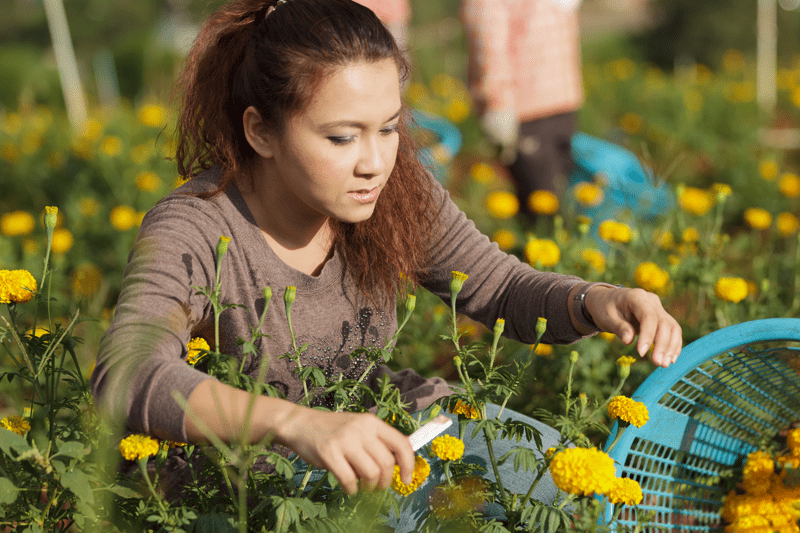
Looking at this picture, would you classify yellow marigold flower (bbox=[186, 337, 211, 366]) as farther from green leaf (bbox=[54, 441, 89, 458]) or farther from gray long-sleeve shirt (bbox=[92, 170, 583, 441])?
green leaf (bbox=[54, 441, 89, 458])

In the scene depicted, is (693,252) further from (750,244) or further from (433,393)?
(433,393)

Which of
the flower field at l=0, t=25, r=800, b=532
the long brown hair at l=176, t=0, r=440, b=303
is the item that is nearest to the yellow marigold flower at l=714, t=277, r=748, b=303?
the flower field at l=0, t=25, r=800, b=532

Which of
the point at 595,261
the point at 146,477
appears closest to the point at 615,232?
the point at 595,261

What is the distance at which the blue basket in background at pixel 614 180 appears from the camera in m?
2.84

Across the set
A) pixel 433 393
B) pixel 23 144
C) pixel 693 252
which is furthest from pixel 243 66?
pixel 23 144

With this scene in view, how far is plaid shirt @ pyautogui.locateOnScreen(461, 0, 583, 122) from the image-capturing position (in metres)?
3.07

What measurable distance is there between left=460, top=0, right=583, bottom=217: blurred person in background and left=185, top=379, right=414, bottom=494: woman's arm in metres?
2.24

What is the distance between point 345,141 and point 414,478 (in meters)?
0.57

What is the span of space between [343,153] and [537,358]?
2.91 feet

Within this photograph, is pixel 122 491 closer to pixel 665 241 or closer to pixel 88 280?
pixel 88 280

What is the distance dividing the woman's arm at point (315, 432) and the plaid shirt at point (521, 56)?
227cm

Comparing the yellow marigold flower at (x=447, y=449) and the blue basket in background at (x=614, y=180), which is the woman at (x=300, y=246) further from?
the blue basket in background at (x=614, y=180)

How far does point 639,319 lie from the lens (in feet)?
4.05

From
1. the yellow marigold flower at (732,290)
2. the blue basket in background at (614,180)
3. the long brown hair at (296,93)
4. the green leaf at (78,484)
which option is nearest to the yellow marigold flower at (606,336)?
the yellow marigold flower at (732,290)
